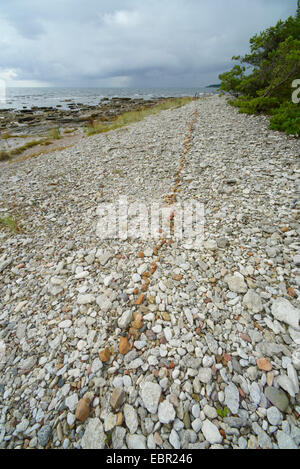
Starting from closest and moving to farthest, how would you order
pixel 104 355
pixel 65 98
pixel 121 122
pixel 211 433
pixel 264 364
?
pixel 211 433 → pixel 264 364 → pixel 104 355 → pixel 121 122 → pixel 65 98

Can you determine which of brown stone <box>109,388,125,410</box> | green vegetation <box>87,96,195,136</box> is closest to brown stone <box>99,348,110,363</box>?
brown stone <box>109,388,125,410</box>

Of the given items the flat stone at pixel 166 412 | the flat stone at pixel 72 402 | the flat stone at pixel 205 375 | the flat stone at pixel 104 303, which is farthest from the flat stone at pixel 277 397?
the flat stone at pixel 104 303

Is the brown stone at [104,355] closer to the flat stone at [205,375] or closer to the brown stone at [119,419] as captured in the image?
the brown stone at [119,419]

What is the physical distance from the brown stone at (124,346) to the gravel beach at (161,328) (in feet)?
0.05

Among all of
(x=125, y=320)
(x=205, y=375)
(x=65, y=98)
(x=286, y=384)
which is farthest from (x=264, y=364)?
(x=65, y=98)

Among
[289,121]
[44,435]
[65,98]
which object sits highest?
[65,98]

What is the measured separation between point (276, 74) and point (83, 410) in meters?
19.1

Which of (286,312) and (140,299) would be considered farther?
(140,299)

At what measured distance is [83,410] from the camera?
7.19 feet

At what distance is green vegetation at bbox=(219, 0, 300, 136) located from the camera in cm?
974

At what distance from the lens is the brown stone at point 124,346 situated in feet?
8.79

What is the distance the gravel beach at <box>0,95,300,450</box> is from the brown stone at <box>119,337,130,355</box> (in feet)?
0.05

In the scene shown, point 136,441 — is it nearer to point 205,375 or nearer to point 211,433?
point 211,433

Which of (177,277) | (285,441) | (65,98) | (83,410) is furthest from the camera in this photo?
(65,98)
